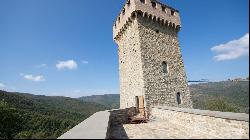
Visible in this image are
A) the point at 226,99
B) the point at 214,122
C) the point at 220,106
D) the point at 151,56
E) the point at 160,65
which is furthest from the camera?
the point at 226,99

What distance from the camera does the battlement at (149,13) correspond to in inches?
625

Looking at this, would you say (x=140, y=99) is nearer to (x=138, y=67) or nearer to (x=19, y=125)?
(x=138, y=67)

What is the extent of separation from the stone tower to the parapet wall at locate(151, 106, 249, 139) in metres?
3.62

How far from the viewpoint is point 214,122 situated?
7.79 meters

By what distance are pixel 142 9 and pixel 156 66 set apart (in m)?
4.42

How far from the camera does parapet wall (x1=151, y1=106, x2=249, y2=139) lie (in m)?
6.43

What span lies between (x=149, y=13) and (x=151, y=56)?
11.3 ft

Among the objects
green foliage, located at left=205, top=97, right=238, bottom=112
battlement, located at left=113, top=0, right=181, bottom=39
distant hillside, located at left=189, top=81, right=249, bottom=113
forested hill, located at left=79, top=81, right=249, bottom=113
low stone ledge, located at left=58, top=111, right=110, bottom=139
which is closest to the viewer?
low stone ledge, located at left=58, top=111, right=110, bottom=139

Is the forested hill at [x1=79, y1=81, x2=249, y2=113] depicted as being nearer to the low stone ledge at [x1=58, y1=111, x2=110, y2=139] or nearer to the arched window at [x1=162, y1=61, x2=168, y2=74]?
the low stone ledge at [x1=58, y1=111, x2=110, y2=139]

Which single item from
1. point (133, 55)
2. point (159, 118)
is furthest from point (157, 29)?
point (159, 118)

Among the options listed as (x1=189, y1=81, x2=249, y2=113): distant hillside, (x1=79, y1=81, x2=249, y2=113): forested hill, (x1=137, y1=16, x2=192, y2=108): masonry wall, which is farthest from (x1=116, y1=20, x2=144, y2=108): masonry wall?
(x1=189, y1=81, x2=249, y2=113): distant hillside

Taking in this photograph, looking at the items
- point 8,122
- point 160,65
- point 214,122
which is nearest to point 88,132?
point 214,122

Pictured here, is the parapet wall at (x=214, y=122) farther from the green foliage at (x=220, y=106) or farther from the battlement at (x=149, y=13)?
the green foliage at (x=220, y=106)

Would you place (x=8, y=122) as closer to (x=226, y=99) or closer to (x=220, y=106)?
(x=220, y=106)
